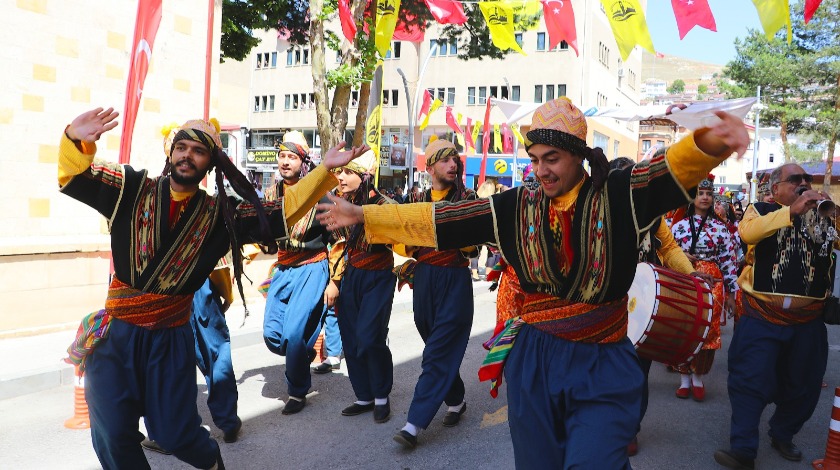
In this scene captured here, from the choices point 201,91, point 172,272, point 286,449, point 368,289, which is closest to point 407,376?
point 368,289

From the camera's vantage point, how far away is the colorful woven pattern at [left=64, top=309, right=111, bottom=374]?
3486 mm

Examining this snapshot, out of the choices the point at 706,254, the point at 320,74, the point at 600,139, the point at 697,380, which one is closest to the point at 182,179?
the point at 706,254

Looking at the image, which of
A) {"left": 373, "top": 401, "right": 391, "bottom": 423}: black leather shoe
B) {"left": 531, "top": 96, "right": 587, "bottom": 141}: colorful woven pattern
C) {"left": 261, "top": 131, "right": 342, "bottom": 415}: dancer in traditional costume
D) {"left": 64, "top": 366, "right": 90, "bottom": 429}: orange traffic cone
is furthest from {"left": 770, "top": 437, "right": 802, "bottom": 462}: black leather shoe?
{"left": 64, "top": 366, "right": 90, "bottom": 429}: orange traffic cone

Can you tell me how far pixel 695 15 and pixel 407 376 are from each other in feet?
15.8

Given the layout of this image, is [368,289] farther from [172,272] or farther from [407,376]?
[172,272]

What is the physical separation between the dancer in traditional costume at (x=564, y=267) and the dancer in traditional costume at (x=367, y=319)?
241cm

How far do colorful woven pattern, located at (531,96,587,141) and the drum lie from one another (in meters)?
1.42

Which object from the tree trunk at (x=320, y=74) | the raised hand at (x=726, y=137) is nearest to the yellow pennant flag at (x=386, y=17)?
the tree trunk at (x=320, y=74)

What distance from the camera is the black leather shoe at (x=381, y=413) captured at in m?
5.50

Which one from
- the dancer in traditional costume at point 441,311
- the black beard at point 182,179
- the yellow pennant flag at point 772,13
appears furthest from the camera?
the yellow pennant flag at point 772,13

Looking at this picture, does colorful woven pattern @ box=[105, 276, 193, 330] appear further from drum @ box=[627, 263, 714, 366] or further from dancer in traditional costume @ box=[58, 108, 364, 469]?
drum @ box=[627, 263, 714, 366]

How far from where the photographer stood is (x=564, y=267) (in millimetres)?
2990

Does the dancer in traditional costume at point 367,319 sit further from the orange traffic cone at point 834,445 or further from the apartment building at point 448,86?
the apartment building at point 448,86

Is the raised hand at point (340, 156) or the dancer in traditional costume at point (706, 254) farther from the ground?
the raised hand at point (340, 156)
